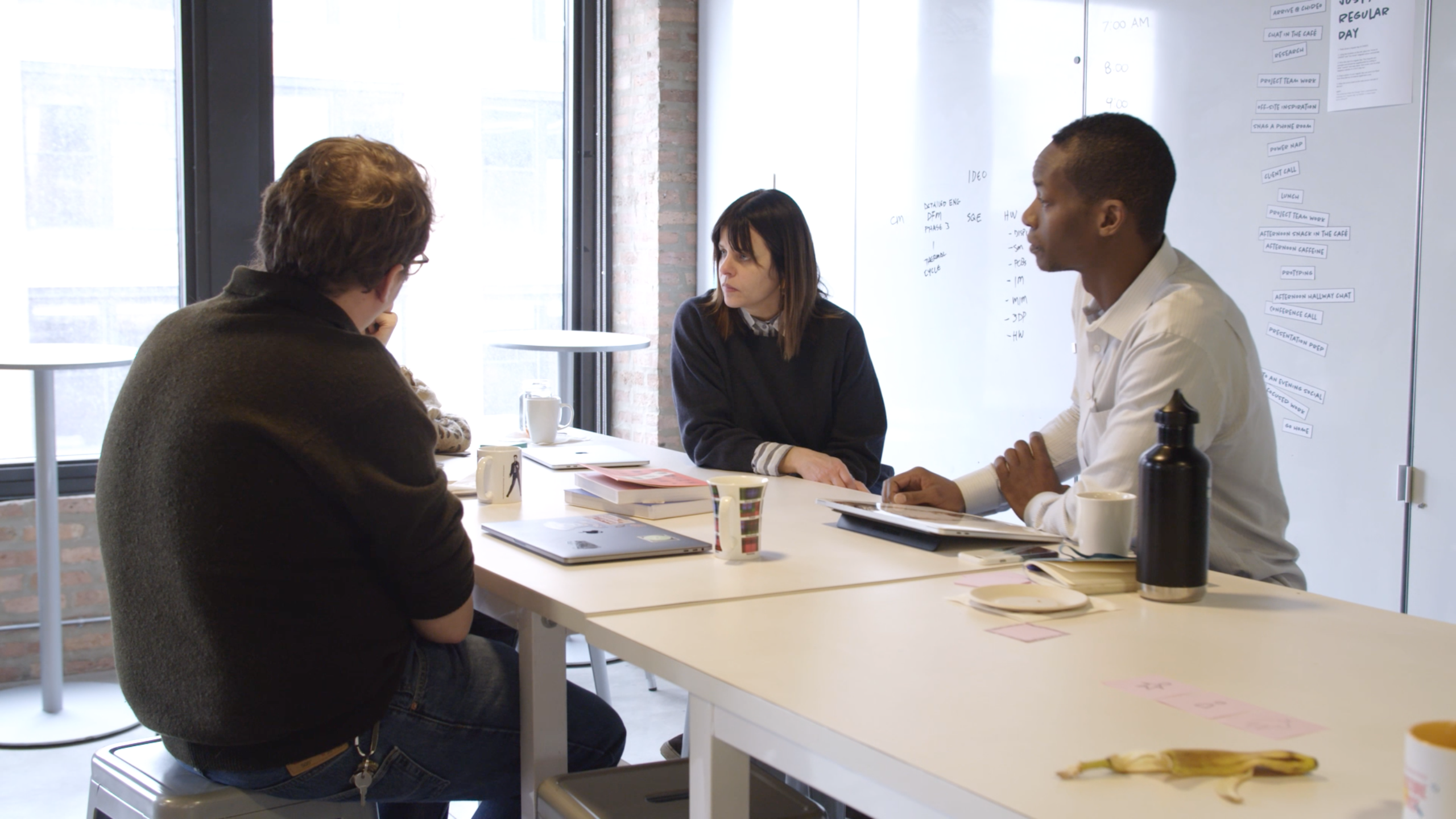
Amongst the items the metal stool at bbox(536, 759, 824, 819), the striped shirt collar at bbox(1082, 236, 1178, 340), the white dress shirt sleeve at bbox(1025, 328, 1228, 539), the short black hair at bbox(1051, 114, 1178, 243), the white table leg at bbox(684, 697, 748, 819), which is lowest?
the metal stool at bbox(536, 759, 824, 819)

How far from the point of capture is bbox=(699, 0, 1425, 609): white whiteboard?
2537 millimetres

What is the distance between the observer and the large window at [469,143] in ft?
14.3

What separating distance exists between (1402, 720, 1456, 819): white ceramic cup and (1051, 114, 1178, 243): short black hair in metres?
1.36

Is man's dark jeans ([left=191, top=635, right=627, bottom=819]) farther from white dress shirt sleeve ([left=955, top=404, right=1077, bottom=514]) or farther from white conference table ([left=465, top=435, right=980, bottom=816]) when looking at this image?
white dress shirt sleeve ([left=955, top=404, right=1077, bottom=514])

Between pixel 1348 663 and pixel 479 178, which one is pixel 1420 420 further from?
pixel 479 178

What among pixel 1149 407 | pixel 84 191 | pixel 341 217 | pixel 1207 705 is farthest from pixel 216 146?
pixel 1207 705

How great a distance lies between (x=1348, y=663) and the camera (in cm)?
121

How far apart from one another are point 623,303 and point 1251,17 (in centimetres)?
274

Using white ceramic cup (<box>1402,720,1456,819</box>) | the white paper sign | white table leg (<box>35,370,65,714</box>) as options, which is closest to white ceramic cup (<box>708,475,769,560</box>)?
white ceramic cup (<box>1402,720,1456,819</box>)

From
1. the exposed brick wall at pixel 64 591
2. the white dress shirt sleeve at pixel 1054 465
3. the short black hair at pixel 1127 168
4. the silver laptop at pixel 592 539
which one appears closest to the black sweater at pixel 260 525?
the silver laptop at pixel 592 539

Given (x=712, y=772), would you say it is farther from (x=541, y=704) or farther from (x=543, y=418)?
(x=543, y=418)

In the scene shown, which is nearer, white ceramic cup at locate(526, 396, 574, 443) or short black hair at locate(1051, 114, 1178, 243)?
short black hair at locate(1051, 114, 1178, 243)

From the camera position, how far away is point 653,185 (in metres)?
4.72

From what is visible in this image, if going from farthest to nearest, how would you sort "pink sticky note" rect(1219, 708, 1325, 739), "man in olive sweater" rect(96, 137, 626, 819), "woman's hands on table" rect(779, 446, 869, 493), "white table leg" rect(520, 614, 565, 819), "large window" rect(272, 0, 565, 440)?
1. "large window" rect(272, 0, 565, 440)
2. "woman's hands on table" rect(779, 446, 869, 493)
3. "white table leg" rect(520, 614, 565, 819)
4. "man in olive sweater" rect(96, 137, 626, 819)
5. "pink sticky note" rect(1219, 708, 1325, 739)
